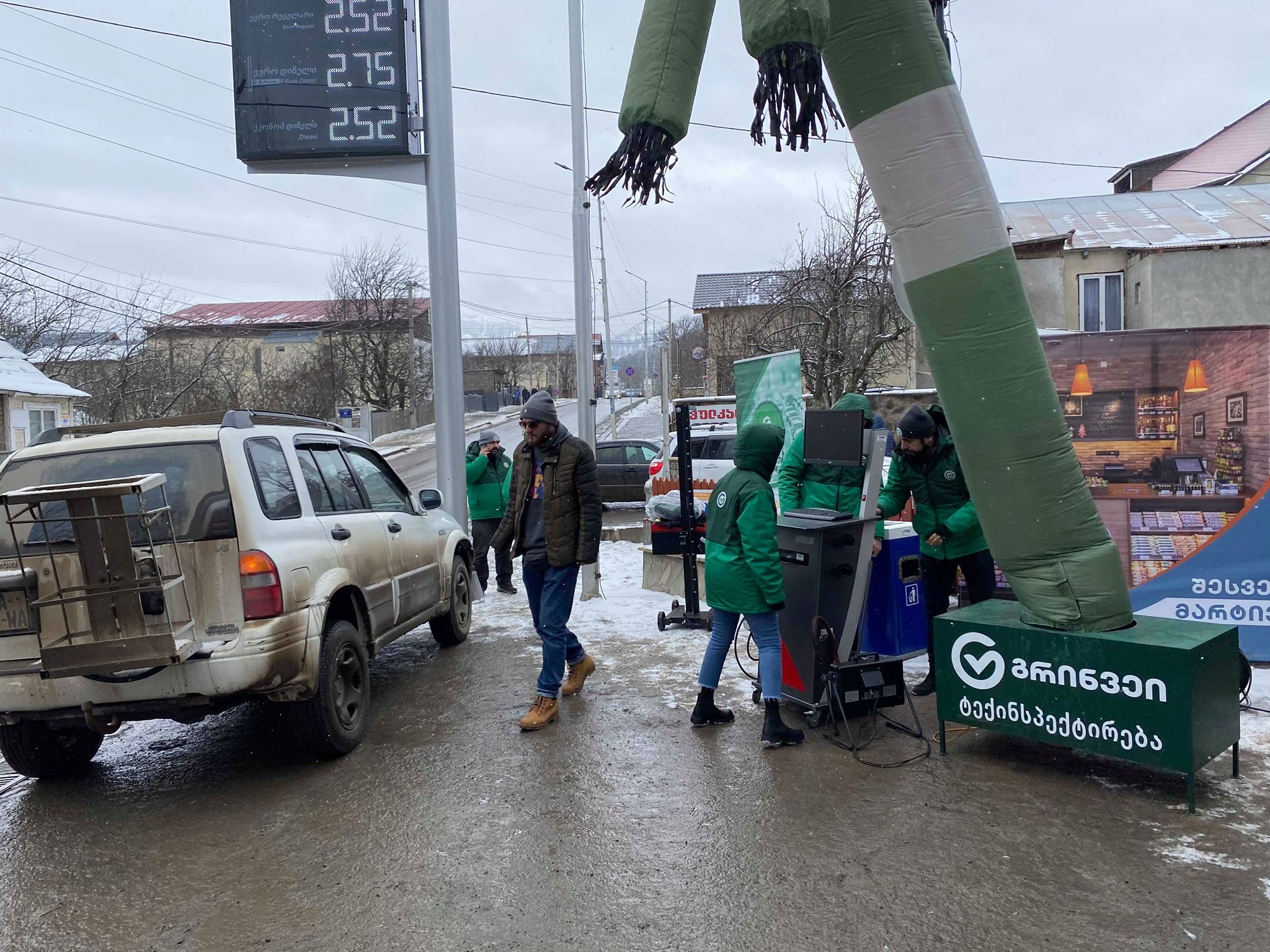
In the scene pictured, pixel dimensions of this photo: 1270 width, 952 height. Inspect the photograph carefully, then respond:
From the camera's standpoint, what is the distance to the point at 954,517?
5.58m

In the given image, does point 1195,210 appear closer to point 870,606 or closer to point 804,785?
point 870,606

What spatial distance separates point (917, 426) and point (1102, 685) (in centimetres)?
202

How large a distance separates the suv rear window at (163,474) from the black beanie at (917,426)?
155 inches

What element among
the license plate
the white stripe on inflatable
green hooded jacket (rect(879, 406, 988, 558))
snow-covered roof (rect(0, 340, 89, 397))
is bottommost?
the license plate

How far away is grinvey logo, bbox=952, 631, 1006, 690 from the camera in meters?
4.46

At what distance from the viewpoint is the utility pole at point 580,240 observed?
10.8 metres

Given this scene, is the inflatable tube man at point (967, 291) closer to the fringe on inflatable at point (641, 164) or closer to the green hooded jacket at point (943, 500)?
the fringe on inflatable at point (641, 164)

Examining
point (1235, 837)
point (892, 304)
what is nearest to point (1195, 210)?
point (892, 304)

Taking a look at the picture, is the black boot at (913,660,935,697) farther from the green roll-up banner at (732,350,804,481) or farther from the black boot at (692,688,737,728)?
the green roll-up banner at (732,350,804,481)

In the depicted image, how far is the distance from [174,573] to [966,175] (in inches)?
170

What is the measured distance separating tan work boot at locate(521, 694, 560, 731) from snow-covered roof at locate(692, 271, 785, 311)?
1059 inches

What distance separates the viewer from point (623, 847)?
3.79 m

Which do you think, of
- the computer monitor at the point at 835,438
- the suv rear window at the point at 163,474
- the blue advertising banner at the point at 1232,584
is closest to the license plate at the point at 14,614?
the suv rear window at the point at 163,474

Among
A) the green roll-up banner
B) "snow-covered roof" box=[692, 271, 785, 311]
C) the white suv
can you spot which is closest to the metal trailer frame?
the white suv
